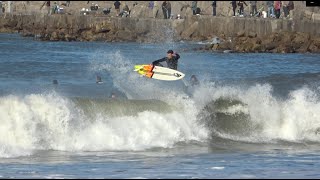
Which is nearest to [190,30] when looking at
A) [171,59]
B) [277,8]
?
[277,8]

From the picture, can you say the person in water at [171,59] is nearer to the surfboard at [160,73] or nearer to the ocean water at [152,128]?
the surfboard at [160,73]

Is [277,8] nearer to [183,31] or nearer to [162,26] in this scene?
[183,31]

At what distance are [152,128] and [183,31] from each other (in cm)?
4008

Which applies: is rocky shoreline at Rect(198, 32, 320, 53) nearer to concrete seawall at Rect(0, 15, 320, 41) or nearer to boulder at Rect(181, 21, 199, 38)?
concrete seawall at Rect(0, 15, 320, 41)

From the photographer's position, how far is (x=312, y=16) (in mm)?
59750

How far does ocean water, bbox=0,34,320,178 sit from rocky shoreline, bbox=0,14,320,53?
17.4m

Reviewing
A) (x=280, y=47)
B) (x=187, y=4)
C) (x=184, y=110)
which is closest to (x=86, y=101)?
(x=184, y=110)

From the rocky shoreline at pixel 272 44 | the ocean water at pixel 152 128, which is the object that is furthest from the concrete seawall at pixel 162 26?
the ocean water at pixel 152 128

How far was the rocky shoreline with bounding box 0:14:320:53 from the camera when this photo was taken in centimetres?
5294

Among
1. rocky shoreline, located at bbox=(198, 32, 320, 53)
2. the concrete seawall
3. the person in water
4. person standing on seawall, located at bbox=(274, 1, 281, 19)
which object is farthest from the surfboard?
person standing on seawall, located at bbox=(274, 1, 281, 19)

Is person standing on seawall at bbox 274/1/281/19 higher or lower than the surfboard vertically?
lower

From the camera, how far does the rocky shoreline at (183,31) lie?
2084 inches

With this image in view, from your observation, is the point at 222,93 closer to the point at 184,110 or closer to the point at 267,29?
the point at 184,110

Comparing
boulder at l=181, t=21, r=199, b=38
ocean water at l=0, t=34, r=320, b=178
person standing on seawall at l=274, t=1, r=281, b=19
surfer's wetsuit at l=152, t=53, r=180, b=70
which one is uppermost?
surfer's wetsuit at l=152, t=53, r=180, b=70
